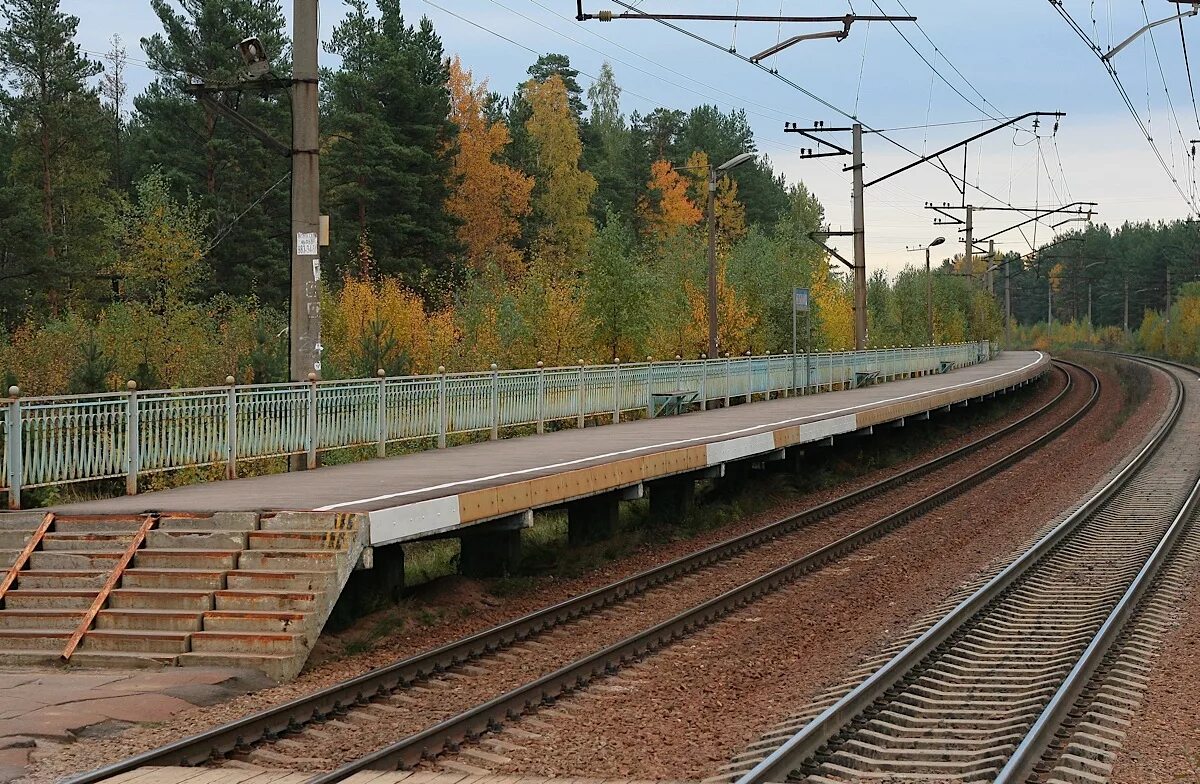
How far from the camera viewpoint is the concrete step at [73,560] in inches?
447

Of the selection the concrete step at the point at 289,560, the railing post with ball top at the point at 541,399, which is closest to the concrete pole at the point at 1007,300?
the railing post with ball top at the point at 541,399

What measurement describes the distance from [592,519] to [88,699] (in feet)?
30.1

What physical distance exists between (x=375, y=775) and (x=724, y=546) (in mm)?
10211

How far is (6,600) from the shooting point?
11.1m

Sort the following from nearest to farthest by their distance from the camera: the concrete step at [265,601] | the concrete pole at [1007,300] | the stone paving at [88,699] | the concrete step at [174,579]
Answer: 1. the stone paving at [88,699]
2. the concrete step at [265,601]
3. the concrete step at [174,579]
4. the concrete pole at [1007,300]

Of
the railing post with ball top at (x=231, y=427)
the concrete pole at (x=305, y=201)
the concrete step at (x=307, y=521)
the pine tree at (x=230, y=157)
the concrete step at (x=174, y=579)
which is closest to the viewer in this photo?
the concrete step at (x=174, y=579)

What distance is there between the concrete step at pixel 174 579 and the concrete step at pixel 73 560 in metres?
0.28

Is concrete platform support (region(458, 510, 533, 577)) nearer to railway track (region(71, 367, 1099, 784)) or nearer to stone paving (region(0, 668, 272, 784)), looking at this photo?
railway track (region(71, 367, 1099, 784))

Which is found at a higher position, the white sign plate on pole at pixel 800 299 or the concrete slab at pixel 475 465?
the white sign plate on pole at pixel 800 299

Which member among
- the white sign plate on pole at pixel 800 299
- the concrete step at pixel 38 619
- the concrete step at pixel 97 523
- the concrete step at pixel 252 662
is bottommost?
the concrete step at pixel 252 662

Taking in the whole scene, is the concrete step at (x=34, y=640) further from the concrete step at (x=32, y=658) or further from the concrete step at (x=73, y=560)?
the concrete step at (x=73, y=560)

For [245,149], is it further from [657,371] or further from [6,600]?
[6,600]

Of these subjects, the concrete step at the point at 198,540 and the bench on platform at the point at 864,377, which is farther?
the bench on platform at the point at 864,377

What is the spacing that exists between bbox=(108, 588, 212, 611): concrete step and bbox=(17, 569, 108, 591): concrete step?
314 mm
